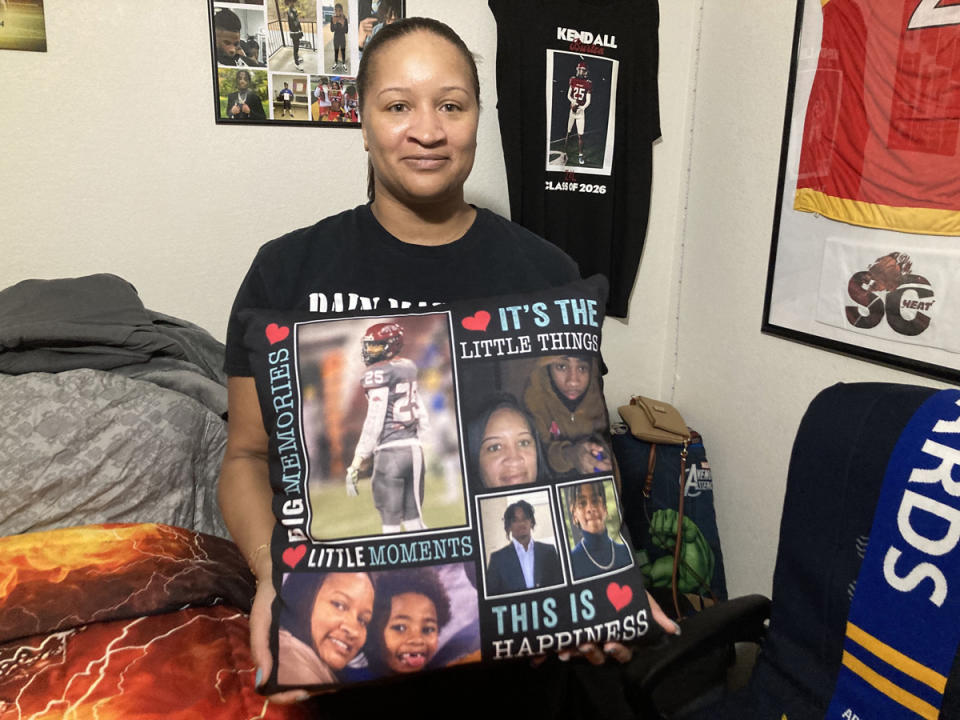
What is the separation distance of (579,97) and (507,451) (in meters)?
1.53

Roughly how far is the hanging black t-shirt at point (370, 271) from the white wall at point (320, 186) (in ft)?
3.11

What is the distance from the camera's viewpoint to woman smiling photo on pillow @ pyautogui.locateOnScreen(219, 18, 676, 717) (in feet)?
3.17

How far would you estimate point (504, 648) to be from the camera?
819 mm

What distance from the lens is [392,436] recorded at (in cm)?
85

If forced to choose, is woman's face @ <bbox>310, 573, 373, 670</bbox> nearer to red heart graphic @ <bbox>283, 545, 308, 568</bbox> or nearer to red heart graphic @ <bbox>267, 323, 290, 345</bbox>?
red heart graphic @ <bbox>283, 545, 308, 568</bbox>

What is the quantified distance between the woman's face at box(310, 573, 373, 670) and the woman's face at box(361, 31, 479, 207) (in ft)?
1.79

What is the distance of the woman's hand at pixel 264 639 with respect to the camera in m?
0.78

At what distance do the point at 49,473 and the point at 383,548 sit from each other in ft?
2.64

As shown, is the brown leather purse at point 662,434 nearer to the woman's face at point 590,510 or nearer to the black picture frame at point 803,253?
the black picture frame at point 803,253

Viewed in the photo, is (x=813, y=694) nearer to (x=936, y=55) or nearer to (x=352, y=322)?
(x=352, y=322)

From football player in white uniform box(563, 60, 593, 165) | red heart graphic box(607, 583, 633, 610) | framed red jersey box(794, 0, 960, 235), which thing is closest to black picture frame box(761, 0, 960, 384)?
framed red jersey box(794, 0, 960, 235)

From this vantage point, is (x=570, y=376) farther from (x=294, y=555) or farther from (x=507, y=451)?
(x=294, y=555)

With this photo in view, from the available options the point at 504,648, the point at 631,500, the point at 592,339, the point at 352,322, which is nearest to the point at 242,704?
the point at 504,648

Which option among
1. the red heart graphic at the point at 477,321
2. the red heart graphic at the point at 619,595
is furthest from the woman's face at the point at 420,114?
the red heart graphic at the point at 619,595
